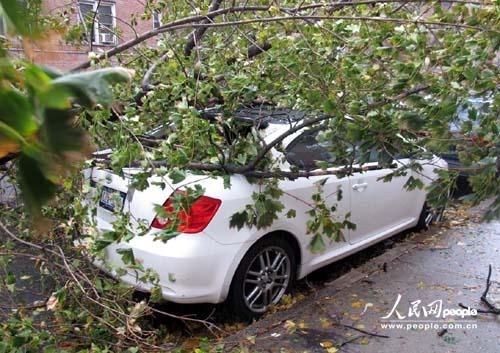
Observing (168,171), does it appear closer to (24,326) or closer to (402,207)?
(24,326)

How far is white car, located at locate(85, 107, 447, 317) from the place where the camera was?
3.29 meters

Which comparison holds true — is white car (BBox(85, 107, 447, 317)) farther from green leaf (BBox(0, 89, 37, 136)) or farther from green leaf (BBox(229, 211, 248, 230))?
green leaf (BBox(0, 89, 37, 136))

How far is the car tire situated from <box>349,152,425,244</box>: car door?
0.77 m

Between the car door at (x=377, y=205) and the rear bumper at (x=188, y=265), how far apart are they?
1.45 metres

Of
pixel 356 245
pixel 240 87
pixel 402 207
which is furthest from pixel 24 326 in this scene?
pixel 402 207

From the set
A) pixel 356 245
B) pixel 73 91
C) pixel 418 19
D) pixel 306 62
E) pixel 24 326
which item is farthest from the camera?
pixel 356 245

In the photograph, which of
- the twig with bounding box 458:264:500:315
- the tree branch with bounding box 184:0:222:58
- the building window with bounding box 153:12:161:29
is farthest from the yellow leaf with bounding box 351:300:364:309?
the building window with bounding box 153:12:161:29

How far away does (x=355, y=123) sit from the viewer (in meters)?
2.66

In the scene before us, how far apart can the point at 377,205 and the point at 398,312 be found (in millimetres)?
1237

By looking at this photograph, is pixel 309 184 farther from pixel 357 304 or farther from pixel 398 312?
pixel 398 312

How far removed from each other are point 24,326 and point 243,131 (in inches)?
66.3

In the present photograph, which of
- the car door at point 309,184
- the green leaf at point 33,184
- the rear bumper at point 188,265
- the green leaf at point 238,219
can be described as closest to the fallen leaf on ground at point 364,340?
the car door at point 309,184

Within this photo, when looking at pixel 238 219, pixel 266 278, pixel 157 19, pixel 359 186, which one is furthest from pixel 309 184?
pixel 157 19

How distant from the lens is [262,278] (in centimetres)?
378
